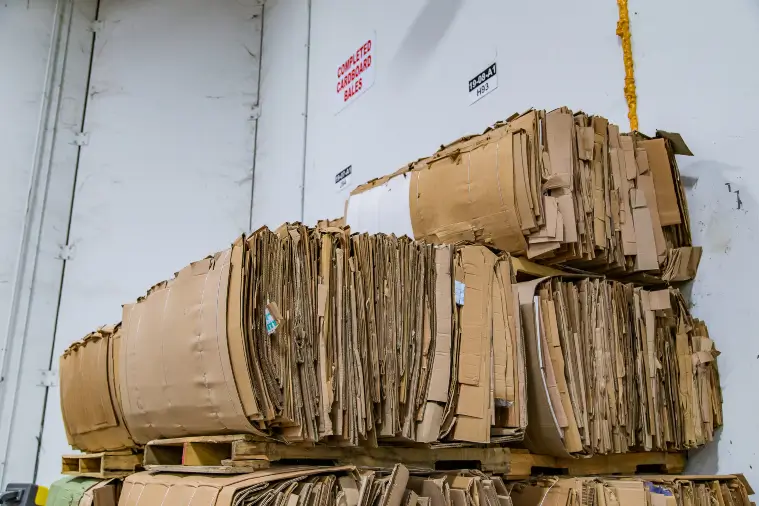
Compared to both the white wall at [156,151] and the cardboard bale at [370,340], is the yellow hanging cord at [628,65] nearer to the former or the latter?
the cardboard bale at [370,340]

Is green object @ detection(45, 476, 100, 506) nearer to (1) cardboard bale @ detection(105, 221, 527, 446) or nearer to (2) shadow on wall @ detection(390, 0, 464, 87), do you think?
(1) cardboard bale @ detection(105, 221, 527, 446)

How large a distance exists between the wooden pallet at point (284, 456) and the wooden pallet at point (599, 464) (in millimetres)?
147

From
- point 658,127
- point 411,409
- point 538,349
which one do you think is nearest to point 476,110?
point 658,127

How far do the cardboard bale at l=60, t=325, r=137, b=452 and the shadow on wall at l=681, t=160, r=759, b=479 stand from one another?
2.72m

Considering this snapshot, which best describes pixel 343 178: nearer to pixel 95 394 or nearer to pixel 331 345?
pixel 95 394

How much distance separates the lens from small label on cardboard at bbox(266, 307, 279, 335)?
2316 millimetres

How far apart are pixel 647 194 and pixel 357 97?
3.47 metres

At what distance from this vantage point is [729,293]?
3.34m

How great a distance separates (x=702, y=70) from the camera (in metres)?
3.58

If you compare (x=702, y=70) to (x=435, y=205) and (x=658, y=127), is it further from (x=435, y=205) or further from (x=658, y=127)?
(x=435, y=205)

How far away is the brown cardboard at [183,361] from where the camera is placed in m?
2.33

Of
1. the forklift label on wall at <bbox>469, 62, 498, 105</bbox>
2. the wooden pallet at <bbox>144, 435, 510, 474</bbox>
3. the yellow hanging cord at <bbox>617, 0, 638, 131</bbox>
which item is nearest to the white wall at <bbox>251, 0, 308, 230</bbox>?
the forklift label on wall at <bbox>469, 62, 498, 105</bbox>

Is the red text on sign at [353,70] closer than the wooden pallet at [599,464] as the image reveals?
No

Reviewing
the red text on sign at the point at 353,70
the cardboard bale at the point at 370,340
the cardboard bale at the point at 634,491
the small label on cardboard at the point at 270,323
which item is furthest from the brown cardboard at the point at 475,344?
the red text on sign at the point at 353,70
